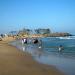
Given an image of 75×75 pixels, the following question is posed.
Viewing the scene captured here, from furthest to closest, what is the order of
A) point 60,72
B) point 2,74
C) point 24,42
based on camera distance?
point 24,42 → point 60,72 → point 2,74

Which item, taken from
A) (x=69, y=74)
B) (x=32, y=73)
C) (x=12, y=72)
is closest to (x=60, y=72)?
(x=69, y=74)

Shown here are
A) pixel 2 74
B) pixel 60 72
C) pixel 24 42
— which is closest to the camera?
pixel 2 74

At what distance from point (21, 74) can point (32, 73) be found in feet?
2.55

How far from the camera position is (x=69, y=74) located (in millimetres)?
12562

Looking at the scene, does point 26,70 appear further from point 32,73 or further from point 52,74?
point 52,74

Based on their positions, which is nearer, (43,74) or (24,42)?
(43,74)

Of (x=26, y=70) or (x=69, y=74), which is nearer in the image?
(x=69, y=74)

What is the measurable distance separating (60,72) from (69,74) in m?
0.77

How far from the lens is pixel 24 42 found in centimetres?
4869

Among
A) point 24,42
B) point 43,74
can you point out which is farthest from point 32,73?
point 24,42

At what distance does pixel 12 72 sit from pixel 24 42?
36019 millimetres

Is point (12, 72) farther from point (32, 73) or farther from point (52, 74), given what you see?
point (52, 74)

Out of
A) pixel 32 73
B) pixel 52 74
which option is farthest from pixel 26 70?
pixel 52 74

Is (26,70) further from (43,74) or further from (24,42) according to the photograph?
(24,42)
